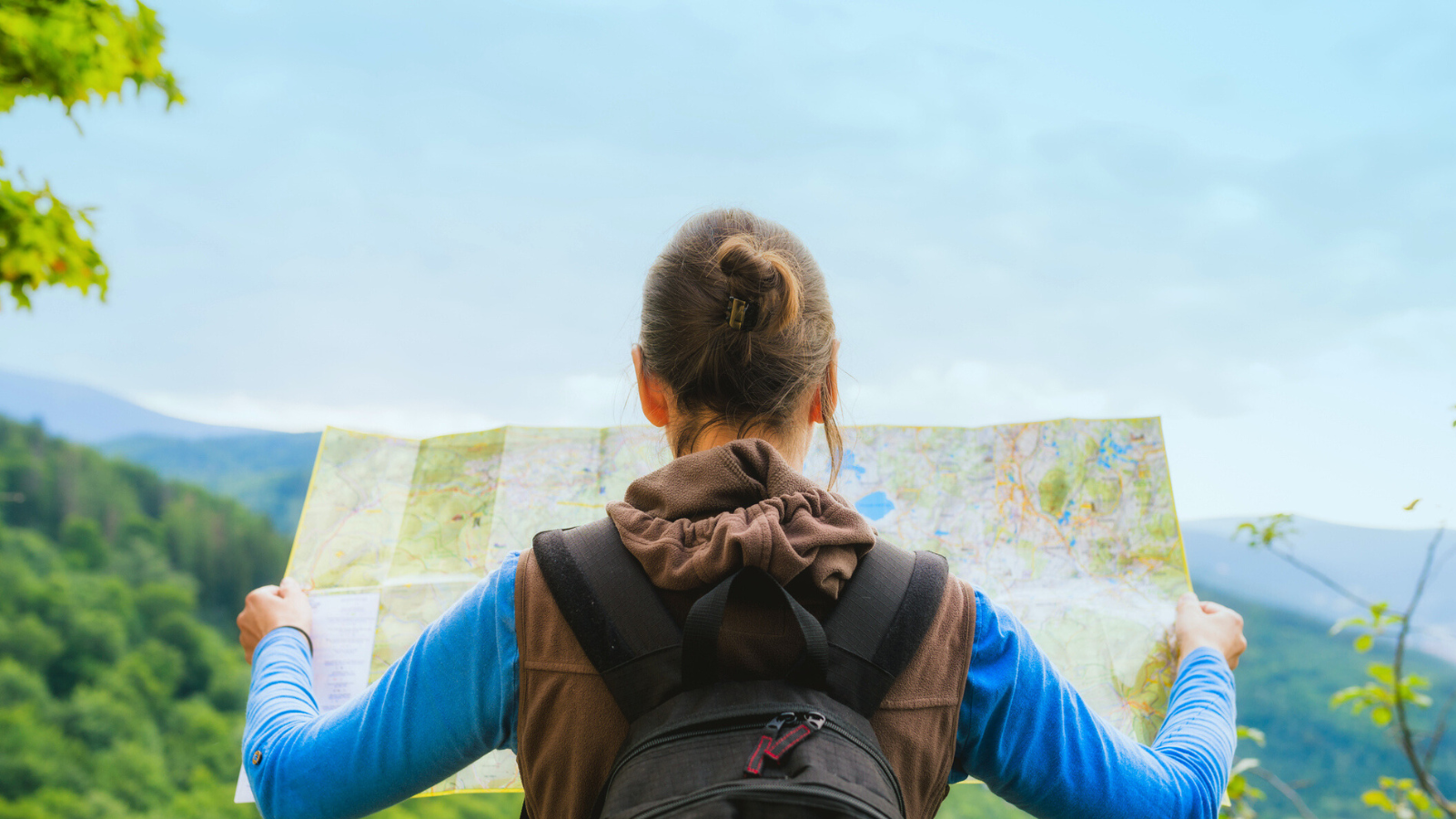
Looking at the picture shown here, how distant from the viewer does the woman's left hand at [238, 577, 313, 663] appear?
1.39m

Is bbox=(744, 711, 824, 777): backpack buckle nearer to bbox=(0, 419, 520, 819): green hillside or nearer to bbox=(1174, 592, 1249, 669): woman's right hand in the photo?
bbox=(1174, 592, 1249, 669): woman's right hand

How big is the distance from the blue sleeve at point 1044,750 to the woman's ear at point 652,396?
0.48m

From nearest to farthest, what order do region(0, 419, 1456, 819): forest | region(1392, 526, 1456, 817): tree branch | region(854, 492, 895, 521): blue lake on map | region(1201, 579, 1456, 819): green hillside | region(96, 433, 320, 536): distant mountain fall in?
region(854, 492, 895, 521): blue lake on map
region(1392, 526, 1456, 817): tree branch
region(1201, 579, 1456, 819): green hillside
region(96, 433, 320, 536): distant mountain
region(0, 419, 1456, 819): forest

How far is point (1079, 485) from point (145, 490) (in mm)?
12272

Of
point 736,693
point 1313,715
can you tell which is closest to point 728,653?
point 736,693

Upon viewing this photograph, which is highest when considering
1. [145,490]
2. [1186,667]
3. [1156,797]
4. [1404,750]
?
[145,490]

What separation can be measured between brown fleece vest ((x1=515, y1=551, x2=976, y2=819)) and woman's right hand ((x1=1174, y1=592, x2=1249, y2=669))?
0.69m

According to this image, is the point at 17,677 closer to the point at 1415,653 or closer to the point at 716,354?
the point at 716,354

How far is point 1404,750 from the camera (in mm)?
2057

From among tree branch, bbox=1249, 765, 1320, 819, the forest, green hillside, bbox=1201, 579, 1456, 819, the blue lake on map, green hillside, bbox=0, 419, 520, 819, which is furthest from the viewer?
green hillside, bbox=0, 419, 520, 819

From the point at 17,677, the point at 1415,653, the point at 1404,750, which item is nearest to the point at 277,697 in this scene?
the point at 1404,750

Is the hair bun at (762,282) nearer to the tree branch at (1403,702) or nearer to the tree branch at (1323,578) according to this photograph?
the tree branch at (1323,578)

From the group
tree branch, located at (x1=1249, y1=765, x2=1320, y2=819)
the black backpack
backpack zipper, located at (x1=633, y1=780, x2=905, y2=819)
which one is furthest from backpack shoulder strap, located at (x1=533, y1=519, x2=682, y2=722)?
tree branch, located at (x1=1249, y1=765, x2=1320, y2=819)

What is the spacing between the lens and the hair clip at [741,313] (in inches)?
37.8
